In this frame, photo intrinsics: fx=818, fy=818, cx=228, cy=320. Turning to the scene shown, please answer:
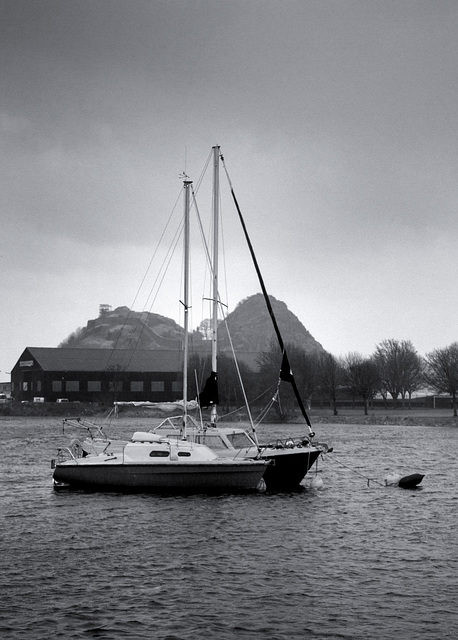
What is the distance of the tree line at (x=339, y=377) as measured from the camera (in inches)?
5802

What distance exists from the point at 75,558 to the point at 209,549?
4938 millimetres

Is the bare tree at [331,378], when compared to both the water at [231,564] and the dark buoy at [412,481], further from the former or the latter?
the water at [231,564]

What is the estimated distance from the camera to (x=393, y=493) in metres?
46.1

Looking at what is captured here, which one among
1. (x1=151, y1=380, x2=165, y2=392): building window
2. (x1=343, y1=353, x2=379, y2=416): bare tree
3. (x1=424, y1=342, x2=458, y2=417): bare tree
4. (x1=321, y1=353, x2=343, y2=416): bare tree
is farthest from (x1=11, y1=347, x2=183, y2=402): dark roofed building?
(x1=424, y1=342, x2=458, y2=417): bare tree

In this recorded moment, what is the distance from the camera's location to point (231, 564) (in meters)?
27.6

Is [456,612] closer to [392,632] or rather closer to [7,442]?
[392,632]

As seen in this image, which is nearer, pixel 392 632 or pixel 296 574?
pixel 392 632

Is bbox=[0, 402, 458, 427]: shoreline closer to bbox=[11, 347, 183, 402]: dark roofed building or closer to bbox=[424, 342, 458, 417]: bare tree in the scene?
bbox=[424, 342, 458, 417]: bare tree

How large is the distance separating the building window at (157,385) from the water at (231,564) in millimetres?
149087

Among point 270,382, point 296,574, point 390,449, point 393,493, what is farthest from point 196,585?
point 270,382

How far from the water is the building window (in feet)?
489

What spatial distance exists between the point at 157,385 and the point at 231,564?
171570 millimetres

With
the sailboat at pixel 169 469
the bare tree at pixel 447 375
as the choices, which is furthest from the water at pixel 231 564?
the bare tree at pixel 447 375

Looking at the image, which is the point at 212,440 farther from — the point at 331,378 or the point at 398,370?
the point at 398,370
